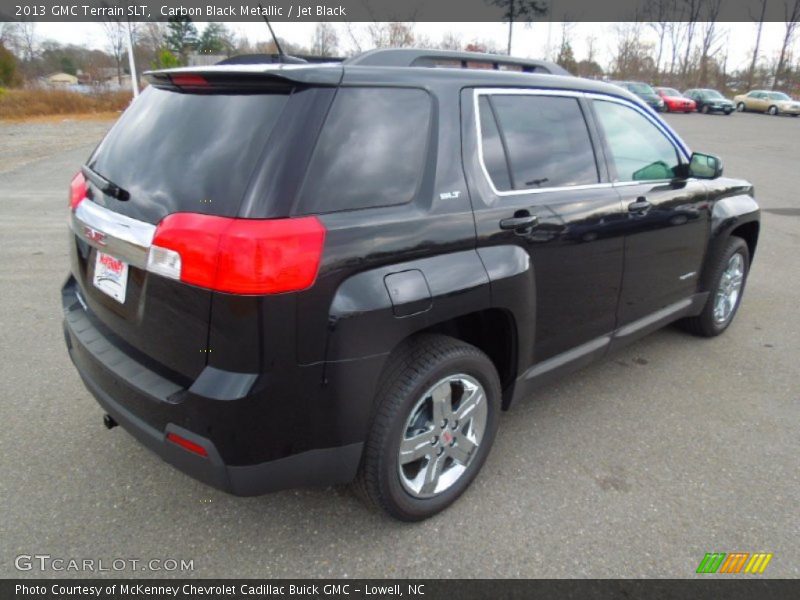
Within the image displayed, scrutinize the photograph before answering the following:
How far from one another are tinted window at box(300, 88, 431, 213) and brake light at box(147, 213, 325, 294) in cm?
12

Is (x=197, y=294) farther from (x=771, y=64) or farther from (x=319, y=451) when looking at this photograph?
(x=771, y=64)

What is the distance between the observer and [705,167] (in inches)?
146

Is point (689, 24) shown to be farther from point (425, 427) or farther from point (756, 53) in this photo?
point (425, 427)

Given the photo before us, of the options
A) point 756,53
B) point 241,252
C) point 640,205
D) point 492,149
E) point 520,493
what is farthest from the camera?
point 756,53

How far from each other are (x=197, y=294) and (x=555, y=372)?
189 cm

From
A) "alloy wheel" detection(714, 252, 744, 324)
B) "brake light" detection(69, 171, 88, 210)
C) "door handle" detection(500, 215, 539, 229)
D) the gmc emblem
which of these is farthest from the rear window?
"alloy wheel" detection(714, 252, 744, 324)

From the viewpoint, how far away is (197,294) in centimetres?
186

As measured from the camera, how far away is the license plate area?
6.98 ft

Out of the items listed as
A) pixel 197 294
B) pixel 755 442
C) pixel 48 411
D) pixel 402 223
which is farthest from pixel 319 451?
pixel 755 442

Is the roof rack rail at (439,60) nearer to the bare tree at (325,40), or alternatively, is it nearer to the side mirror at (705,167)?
the side mirror at (705,167)

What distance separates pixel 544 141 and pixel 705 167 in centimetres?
155

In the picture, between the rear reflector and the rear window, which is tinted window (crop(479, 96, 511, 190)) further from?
the rear reflector

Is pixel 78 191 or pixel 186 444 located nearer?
pixel 186 444

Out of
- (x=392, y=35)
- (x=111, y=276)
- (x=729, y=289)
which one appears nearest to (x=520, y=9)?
(x=392, y=35)
